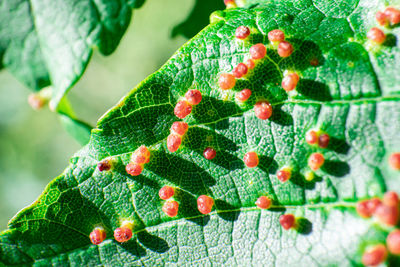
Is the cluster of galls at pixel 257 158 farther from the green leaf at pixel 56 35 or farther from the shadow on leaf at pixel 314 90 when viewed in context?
the green leaf at pixel 56 35

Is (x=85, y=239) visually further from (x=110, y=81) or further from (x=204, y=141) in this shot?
(x=110, y=81)

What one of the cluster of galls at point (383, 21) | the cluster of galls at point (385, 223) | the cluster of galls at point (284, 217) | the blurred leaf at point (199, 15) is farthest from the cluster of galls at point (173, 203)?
the blurred leaf at point (199, 15)

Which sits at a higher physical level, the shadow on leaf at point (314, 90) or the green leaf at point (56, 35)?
the green leaf at point (56, 35)

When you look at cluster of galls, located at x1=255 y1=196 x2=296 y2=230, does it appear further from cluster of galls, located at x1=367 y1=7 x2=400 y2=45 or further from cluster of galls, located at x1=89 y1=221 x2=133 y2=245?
cluster of galls, located at x1=367 y1=7 x2=400 y2=45

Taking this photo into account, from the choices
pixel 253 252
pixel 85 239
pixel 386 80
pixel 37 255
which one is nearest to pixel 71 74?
pixel 85 239

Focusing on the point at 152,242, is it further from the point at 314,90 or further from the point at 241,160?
the point at 314,90
